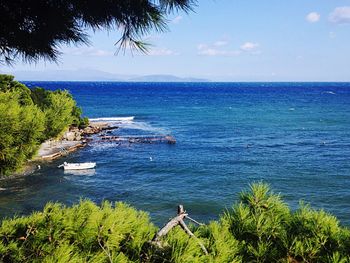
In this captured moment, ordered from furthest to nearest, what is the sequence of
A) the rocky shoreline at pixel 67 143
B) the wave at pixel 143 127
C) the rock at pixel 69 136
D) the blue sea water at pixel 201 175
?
the wave at pixel 143 127
the rock at pixel 69 136
the rocky shoreline at pixel 67 143
the blue sea water at pixel 201 175

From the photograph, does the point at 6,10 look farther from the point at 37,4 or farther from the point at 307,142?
the point at 307,142

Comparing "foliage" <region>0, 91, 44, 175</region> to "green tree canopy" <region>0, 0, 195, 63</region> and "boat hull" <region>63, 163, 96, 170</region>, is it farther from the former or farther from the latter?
"boat hull" <region>63, 163, 96, 170</region>

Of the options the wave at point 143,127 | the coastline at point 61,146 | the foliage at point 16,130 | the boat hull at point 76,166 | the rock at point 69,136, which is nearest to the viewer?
the foliage at point 16,130

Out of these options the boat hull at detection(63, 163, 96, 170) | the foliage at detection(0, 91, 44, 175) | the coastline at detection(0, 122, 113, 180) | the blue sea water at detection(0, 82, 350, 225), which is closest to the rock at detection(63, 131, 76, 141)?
the coastline at detection(0, 122, 113, 180)

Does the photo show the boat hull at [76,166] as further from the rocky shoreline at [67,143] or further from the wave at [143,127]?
the wave at [143,127]

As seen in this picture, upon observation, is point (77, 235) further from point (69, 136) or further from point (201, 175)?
point (69, 136)

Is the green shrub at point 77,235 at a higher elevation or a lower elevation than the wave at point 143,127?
higher

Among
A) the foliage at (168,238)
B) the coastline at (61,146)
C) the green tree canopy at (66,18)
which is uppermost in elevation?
the green tree canopy at (66,18)

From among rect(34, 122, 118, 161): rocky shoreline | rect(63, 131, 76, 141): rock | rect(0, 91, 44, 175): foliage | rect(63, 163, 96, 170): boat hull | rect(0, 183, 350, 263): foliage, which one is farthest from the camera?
rect(63, 131, 76, 141): rock

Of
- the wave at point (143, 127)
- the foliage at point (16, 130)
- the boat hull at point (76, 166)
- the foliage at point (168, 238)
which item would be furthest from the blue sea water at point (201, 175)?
the foliage at point (168, 238)

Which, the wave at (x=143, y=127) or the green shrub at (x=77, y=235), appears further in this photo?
the wave at (x=143, y=127)

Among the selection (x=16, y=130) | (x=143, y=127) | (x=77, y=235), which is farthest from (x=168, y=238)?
(x=143, y=127)

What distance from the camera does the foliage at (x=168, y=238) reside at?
3393 mm

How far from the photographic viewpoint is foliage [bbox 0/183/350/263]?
339 centimetres
